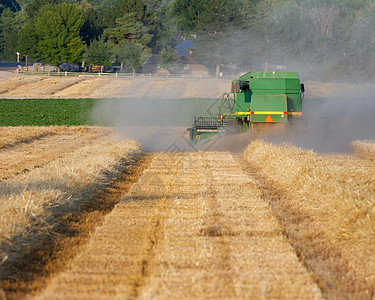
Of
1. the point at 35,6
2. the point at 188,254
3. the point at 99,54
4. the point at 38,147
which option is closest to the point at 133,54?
the point at 99,54

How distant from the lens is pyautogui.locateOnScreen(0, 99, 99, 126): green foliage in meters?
34.8

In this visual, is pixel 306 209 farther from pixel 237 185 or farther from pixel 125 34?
pixel 125 34

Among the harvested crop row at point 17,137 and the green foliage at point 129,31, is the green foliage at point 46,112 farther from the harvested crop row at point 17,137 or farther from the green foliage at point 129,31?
the green foliage at point 129,31

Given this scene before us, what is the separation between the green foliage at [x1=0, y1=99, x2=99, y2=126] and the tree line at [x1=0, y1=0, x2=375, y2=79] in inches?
585

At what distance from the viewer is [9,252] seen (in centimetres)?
576

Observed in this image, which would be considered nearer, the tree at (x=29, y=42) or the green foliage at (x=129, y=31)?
the tree at (x=29, y=42)

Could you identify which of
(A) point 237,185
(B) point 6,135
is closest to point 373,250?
(A) point 237,185

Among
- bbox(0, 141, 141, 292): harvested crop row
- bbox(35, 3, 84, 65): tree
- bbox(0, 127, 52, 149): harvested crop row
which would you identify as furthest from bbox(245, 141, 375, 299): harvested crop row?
bbox(35, 3, 84, 65): tree

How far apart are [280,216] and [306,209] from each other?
0.60 metres

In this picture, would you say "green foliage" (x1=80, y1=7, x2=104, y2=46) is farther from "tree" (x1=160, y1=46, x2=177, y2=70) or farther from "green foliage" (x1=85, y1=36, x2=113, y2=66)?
"tree" (x1=160, y1=46, x2=177, y2=70)

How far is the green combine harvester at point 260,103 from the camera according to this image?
17.7 m

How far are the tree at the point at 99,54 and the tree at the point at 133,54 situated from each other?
1.85 metres

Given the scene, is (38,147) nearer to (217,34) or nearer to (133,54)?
(217,34)

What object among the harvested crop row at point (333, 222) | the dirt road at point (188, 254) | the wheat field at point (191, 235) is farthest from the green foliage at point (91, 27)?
the dirt road at point (188, 254)
